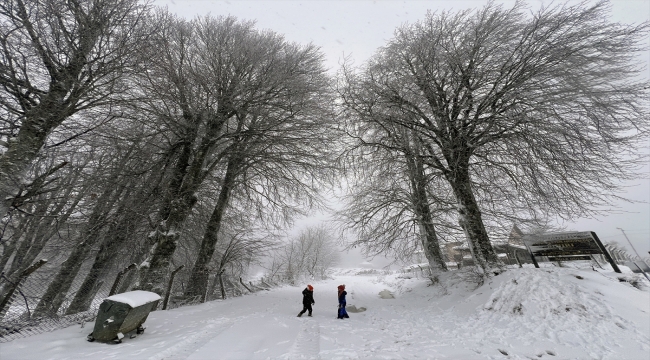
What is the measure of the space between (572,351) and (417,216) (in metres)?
6.99

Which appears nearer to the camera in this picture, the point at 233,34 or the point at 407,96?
the point at 407,96

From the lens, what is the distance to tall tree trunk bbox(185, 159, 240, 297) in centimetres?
920

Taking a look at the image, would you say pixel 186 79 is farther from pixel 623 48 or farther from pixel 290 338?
pixel 623 48

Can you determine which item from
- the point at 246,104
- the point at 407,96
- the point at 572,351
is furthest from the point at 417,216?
the point at 246,104

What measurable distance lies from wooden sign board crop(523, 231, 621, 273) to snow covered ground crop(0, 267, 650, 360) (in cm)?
51

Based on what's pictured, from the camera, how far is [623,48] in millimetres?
5574

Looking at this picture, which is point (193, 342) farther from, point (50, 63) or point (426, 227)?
point (426, 227)

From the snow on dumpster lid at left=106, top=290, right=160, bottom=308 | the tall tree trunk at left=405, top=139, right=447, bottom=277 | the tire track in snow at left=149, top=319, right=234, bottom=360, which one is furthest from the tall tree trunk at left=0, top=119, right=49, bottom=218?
the tall tree trunk at left=405, top=139, right=447, bottom=277

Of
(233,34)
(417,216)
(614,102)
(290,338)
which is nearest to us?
(290,338)

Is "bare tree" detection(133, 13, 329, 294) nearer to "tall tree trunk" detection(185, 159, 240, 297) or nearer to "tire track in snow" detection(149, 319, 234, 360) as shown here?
"tall tree trunk" detection(185, 159, 240, 297)

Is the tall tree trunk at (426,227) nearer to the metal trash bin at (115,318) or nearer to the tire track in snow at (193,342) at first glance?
the tire track in snow at (193,342)

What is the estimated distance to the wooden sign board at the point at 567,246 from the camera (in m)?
5.88

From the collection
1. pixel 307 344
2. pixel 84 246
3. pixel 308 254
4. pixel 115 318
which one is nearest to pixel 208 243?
pixel 84 246

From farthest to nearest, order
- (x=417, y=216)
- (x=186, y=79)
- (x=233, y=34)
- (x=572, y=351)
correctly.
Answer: (x=417, y=216) → (x=233, y=34) → (x=186, y=79) → (x=572, y=351)
